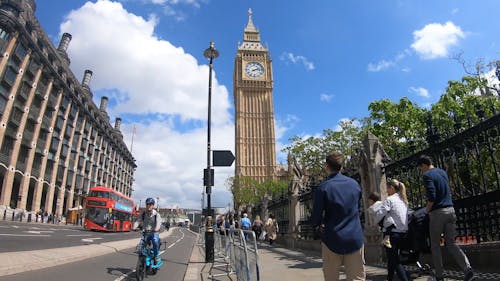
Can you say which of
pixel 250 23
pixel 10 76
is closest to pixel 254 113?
pixel 250 23

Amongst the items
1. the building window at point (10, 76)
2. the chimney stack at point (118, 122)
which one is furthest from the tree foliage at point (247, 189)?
the chimney stack at point (118, 122)

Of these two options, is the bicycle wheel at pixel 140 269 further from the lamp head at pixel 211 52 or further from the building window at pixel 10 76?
the building window at pixel 10 76

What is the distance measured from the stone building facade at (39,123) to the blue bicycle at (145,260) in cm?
3530

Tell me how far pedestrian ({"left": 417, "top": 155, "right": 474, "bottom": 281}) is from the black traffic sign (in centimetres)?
705

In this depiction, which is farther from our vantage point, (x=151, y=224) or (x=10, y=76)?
(x=10, y=76)

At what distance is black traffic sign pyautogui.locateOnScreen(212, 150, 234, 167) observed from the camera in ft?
36.0

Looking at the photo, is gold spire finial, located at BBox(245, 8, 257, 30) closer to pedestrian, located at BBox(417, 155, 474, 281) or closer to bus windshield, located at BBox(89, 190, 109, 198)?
bus windshield, located at BBox(89, 190, 109, 198)

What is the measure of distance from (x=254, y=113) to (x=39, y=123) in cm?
6180

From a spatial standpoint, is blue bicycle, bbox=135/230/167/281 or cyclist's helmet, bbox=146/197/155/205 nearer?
blue bicycle, bbox=135/230/167/281

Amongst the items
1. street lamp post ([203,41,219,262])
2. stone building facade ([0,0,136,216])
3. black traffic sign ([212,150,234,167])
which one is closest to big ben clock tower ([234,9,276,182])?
stone building facade ([0,0,136,216])

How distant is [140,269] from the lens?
6879 millimetres

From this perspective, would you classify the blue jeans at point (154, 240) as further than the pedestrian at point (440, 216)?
Yes

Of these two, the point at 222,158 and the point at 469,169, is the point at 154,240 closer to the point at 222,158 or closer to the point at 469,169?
the point at 222,158

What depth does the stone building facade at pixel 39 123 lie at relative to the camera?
35688 millimetres
